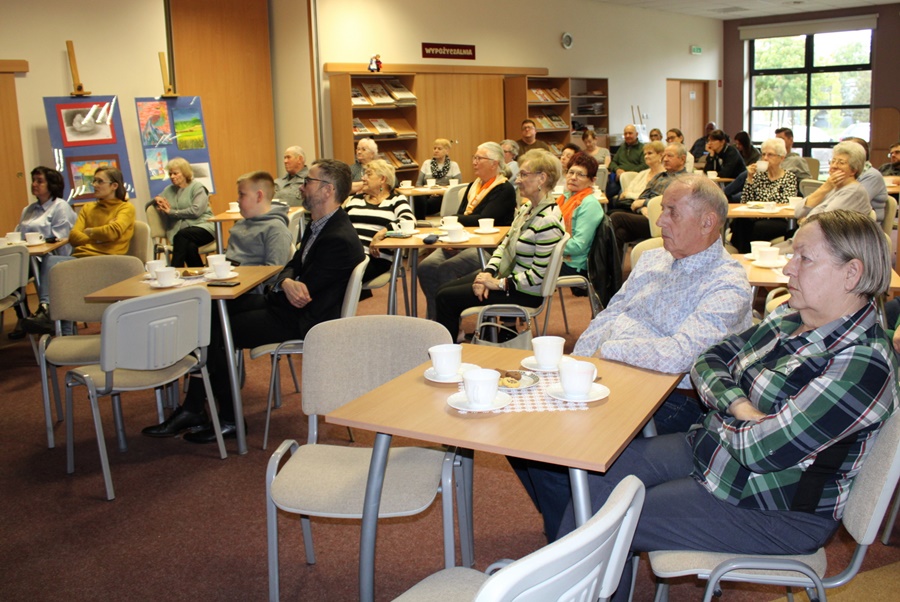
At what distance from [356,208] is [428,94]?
17.2 ft

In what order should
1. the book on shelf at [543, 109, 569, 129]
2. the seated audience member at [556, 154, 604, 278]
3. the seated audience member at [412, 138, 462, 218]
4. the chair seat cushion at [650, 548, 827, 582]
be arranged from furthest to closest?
1. the book on shelf at [543, 109, 569, 129]
2. the seated audience member at [412, 138, 462, 218]
3. the seated audience member at [556, 154, 604, 278]
4. the chair seat cushion at [650, 548, 827, 582]

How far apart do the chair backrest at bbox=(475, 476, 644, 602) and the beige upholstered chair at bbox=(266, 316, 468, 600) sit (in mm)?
906

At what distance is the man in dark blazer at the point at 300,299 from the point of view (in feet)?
12.7

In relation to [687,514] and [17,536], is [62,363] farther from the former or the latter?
[687,514]

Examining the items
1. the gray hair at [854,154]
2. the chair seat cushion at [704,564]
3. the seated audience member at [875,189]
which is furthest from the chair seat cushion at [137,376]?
the seated audience member at [875,189]

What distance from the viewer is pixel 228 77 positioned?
30.4ft

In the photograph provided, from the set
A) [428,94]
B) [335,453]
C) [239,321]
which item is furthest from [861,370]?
[428,94]

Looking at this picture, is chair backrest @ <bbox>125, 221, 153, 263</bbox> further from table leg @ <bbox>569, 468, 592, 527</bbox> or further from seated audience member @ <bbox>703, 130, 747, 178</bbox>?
seated audience member @ <bbox>703, 130, 747, 178</bbox>

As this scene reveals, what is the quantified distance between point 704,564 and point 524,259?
2.57 metres

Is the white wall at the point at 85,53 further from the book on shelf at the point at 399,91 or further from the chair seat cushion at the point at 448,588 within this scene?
the chair seat cushion at the point at 448,588

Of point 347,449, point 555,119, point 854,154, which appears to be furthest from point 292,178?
point 347,449

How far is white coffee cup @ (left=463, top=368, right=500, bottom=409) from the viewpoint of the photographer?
6.55 ft

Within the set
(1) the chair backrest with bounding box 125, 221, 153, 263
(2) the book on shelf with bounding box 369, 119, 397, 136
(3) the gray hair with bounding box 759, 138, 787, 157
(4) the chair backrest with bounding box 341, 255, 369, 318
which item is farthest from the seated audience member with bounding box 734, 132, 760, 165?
(4) the chair backrest with bounding box 341, 255, 369, 318

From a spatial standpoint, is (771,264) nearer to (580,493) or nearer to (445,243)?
(445,243)
